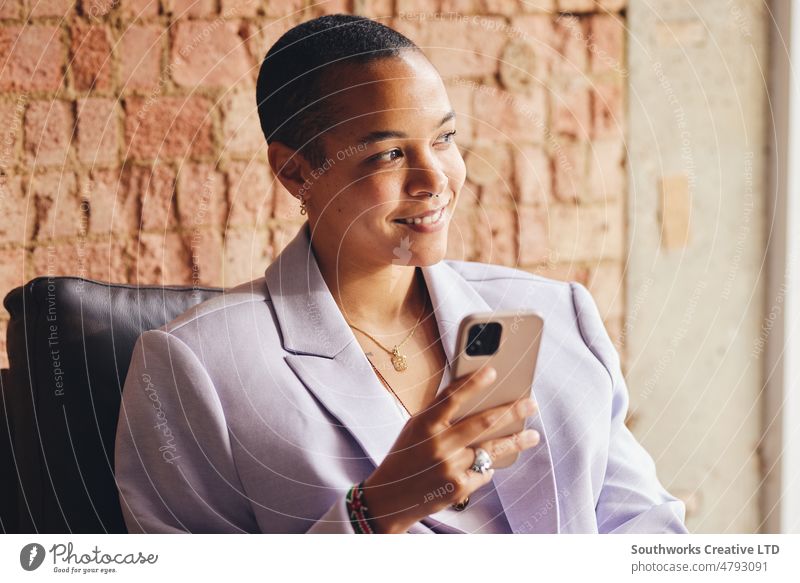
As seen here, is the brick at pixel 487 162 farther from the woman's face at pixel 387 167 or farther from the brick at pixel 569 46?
the woman's face at pixel 387 167

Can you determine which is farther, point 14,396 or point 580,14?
point 580,14

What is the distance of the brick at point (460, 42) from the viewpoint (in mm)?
833

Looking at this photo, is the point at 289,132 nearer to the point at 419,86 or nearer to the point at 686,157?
the point at 419,86

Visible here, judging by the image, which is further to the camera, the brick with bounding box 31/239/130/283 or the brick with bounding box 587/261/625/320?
the brick with bounding box 587/261/625/320

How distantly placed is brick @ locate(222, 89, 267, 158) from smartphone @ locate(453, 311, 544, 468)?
0.37 metres

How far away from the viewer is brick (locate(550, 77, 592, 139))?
34.7 inches

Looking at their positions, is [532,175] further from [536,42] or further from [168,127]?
[168,127]

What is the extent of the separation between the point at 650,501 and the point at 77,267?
0.53m

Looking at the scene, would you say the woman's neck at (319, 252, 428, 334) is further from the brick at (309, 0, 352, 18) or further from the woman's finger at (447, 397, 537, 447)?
the brick at (309, 0, 352, 18)

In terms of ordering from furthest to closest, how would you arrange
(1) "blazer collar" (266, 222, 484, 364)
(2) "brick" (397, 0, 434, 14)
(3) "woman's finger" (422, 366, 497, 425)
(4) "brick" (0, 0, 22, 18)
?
1. (2) "brick" (397, 0, 434, 14)
2. (4) "brick" (0, 0, 22, 18)
3. (1) "blazer collar" (266, 222, 484, 364)
4. (3) "woman's finger" (422, 366, 497, 425)

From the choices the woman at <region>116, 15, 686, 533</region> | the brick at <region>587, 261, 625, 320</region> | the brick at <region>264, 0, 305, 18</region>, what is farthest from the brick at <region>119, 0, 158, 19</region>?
the brick at <region>587, 261, 625, 320</region>

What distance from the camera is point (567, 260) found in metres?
0.91

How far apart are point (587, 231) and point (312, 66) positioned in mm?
437

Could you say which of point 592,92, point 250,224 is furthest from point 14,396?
point 592,92
